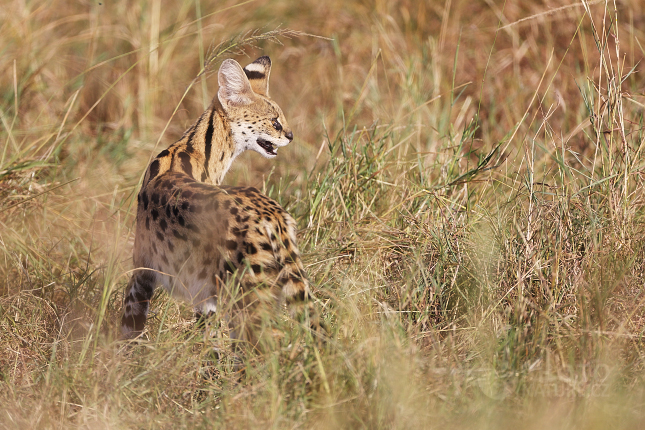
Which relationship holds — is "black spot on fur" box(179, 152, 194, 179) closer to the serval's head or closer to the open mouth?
the serval's head

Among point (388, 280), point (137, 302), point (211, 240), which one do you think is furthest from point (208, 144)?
point (388, 280)

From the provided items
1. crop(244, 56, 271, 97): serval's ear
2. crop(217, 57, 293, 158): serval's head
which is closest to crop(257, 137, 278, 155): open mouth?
crop(217, 57, 293, 158): serval's head

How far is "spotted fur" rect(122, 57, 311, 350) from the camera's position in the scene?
2984 mm

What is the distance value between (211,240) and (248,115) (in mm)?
1311

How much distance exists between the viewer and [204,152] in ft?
13.2

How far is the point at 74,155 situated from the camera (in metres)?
5.57

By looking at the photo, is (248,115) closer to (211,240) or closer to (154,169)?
(154,169)

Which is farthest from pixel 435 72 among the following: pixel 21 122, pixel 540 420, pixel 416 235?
pixel 540 420

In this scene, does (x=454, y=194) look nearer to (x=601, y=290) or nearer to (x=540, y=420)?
(x=601, y=290)

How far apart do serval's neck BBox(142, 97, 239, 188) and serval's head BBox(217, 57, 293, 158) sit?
6 centimetres

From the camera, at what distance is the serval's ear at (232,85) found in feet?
13.4

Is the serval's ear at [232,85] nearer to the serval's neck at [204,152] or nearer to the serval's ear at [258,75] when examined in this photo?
the serval's neck at [204,152]

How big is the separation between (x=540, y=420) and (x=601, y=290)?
855 mm

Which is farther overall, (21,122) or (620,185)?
(21,122)
